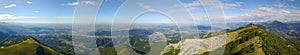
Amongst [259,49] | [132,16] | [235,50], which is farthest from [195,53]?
[132,16]

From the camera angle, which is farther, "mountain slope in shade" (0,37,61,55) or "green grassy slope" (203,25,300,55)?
"mountain slope in shade" (0,37,61,55)

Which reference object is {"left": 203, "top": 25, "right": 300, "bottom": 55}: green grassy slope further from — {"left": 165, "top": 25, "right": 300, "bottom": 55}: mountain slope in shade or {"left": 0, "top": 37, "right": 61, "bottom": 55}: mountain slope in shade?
{"left": 0, "top": 37, "right": 61, "bottom": 55}: mountain slope in shade

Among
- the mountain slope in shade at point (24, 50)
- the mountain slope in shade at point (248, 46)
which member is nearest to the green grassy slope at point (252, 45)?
the mountain slope in shade at point (248, 46)

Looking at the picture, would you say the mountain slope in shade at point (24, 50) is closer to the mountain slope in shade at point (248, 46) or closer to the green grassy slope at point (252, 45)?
the mountain slope in shade at point (248, 46)

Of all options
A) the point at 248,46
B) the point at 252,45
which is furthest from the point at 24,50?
the point at 252,45

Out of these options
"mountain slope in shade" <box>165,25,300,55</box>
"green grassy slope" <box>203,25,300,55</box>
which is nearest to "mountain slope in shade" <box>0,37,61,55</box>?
"mountain slope in shade" <box>165,25,300,55</box>

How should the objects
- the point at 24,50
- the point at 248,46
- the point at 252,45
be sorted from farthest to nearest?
the point at 24,50, the point at 248,46, the point at 252,45

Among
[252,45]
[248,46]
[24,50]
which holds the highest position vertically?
[252,45]

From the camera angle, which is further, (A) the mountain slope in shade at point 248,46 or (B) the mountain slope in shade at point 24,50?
(B) the mountain slope in shade at point 24,50

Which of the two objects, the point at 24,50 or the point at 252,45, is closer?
the point at 252,45

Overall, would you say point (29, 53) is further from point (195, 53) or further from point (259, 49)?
point (259, 49)

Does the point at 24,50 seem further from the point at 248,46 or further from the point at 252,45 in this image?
the point at 252,45

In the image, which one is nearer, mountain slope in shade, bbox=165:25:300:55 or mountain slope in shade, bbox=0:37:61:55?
mountain slope in shade, bbox=165:25:300:55
